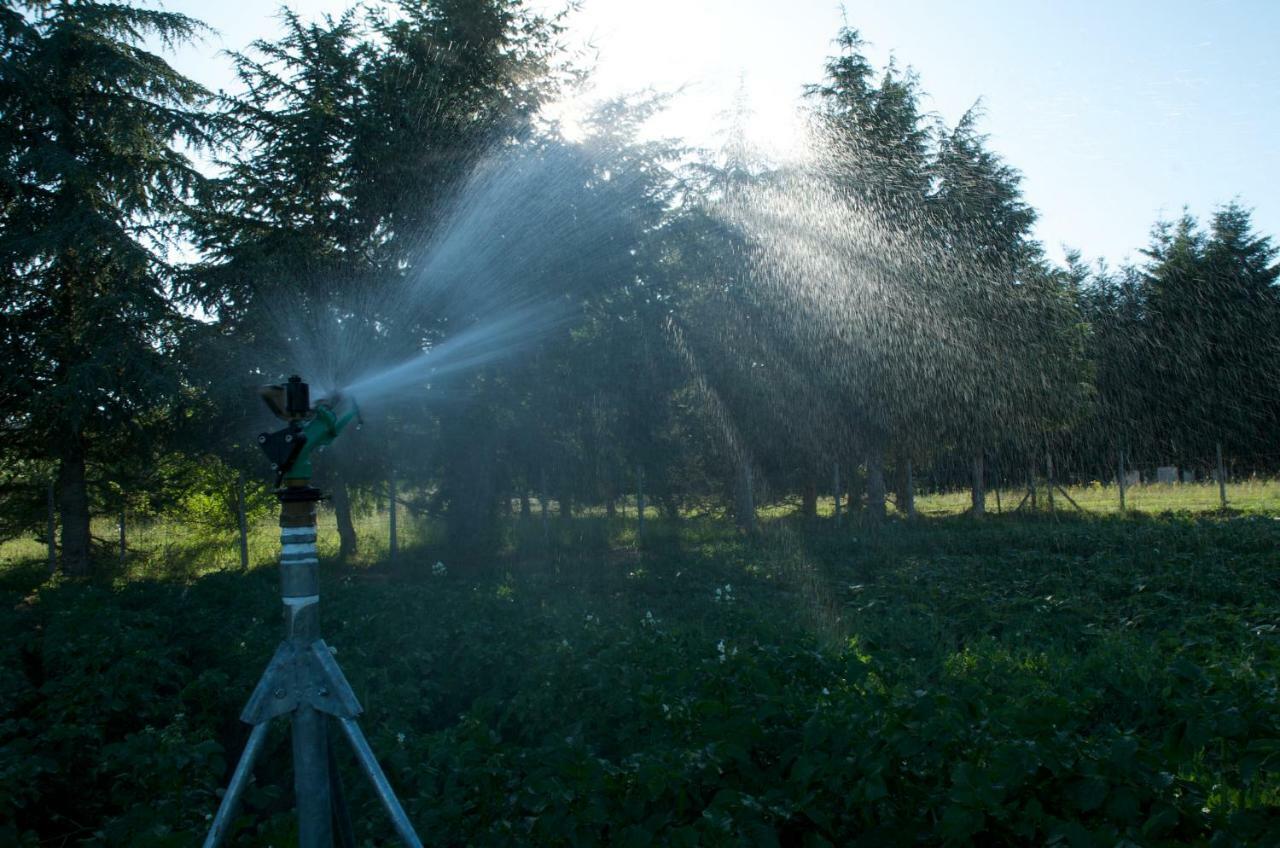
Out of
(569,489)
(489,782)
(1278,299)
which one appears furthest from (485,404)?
(1278,299)

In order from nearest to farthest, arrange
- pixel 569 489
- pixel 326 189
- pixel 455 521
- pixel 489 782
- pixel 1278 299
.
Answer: pixel 489 782
pixel 326 189
pixel 455 521
pixel 569 489
pixel 1278 299

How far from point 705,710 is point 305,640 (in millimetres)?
1432

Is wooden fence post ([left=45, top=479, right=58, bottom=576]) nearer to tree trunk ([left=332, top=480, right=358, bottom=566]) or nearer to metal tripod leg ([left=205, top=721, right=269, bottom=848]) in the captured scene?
tree trunk ([left=332, top=480, right=358, bottom=566])

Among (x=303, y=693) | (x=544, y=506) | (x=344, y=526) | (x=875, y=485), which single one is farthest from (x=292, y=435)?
(x=875, y=485)

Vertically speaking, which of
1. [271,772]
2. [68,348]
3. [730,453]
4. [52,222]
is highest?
[52,222]

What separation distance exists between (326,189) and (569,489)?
6.74 m

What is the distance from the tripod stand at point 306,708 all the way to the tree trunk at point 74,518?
1279cm

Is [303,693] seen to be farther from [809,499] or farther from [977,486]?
[809,499]

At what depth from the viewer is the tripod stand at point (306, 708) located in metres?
2.43

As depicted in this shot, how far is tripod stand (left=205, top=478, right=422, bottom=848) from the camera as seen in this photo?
7.97ft

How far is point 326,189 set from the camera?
48.2 ft

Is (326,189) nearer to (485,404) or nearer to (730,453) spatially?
(485,404)

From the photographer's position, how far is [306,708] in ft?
8.21

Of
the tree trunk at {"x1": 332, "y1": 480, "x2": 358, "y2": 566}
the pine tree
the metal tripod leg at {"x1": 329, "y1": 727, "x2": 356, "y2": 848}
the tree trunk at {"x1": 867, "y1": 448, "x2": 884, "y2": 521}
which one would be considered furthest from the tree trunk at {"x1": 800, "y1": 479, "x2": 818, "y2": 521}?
the metal tripod leg at {"x1": 329, "y1": 727, "x2": 356, "y2": 848}
